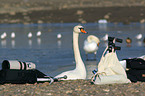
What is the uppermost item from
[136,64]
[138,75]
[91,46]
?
[91,46]

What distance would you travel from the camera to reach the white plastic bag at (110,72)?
749cm

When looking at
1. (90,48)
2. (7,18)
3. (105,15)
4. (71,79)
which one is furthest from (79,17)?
(71,79)

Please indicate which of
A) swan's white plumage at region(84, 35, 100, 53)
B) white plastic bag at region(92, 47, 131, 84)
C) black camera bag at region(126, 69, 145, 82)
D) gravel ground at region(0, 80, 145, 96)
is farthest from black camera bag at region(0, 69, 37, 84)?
swan's white plumage at region(84, 35, 100, 53)

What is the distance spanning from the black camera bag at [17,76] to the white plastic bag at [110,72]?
4.65 ft

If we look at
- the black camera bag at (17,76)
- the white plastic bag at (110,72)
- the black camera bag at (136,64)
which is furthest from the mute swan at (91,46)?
the white plastic bag at (110,72)

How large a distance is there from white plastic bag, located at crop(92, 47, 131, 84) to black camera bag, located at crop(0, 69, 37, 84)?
55.8 inches

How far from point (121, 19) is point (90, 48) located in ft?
84.1

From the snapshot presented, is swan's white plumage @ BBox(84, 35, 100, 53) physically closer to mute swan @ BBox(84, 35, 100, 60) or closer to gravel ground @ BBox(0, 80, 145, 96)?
mute swan @ BBox(84, 35, 100, 60)

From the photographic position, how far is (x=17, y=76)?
8039 mm

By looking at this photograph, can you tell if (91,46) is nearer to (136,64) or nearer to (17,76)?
(136,64)

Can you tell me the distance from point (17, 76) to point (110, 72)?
2.05m

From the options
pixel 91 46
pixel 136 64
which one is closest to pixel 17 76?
pixel 136 64

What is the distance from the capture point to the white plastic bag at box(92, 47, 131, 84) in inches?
295

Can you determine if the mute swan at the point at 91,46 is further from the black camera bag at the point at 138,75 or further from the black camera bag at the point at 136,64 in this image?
the black camera bag at the point at 138,75
